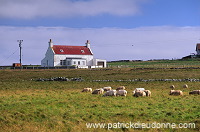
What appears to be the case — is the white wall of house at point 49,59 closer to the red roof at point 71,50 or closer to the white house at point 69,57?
the white house at point 69,57

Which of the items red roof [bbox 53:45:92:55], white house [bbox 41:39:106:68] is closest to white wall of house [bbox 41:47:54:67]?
white house [bbox 41:39:106:68]

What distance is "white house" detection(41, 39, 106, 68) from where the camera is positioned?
97312 millimetres

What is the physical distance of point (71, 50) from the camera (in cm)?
10188

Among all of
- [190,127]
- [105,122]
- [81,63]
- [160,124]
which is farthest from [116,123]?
[81,63]

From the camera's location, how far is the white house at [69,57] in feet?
319

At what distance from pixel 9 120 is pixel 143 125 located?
7.18m

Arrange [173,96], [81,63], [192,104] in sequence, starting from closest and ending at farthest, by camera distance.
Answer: [192,104] → [173,96] → [81,63]

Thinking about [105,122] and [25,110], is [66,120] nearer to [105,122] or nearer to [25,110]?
[105,122]

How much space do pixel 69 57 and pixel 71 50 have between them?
Result: 3041 mm

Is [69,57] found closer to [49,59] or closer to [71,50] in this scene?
[71,50]

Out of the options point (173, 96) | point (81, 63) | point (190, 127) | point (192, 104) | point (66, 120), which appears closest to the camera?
point (190, 127)

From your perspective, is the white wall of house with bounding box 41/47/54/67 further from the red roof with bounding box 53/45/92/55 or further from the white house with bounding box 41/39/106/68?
the red roof with bounding box 53/45/92/55

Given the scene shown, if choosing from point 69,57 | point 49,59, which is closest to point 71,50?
point 69,57

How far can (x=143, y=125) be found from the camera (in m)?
17.0
